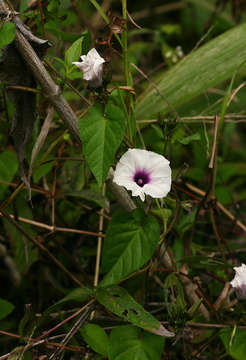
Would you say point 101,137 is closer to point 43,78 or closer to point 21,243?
point 43,78

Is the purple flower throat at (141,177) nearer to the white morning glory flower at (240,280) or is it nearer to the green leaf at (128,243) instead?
the green leaf at (128,243)

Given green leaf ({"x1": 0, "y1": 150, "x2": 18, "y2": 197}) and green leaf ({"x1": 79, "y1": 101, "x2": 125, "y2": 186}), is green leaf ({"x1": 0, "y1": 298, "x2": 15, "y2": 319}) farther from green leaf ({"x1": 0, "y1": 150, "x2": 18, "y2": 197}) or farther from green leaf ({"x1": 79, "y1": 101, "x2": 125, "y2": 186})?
green leaf ({"x1": 79, "y1": 101, "x2": 125, "y2": 186})

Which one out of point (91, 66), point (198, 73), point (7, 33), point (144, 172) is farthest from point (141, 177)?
point (198, 73)

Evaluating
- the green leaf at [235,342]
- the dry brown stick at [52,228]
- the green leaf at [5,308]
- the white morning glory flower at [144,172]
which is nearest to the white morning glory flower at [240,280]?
the green leaf at [235,342]

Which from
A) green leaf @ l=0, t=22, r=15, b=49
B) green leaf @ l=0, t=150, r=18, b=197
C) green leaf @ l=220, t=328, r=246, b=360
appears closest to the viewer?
green leaf @ l=0, t=22, r=15, b=49

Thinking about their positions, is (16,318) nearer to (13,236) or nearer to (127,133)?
(13,236)

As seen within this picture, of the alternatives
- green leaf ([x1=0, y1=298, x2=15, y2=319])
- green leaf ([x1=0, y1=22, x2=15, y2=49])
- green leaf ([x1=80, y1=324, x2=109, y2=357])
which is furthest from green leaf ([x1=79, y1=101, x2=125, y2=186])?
Answer: green leaf ([x1=0, y1=298, x2=15, y2=319])
